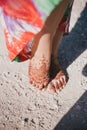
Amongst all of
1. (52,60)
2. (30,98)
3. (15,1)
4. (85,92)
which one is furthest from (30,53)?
(15,1)

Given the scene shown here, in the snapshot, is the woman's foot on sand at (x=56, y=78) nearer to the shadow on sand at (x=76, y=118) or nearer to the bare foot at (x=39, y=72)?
the bare foot at (x=39, y=72)

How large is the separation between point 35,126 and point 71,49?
0.69 metres

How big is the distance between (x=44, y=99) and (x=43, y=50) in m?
0.39

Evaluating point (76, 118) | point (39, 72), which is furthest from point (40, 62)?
point (76, 118)

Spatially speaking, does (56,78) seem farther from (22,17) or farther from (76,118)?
(22,17)

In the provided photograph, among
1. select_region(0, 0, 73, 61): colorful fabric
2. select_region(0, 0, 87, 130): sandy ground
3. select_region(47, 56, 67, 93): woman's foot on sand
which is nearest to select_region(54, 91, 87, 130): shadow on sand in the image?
select_region(0, 0, 87, 130): sandy ground

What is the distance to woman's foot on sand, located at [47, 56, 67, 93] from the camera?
2.04m

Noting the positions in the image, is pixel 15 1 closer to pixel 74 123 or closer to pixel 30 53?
pixel 30 53

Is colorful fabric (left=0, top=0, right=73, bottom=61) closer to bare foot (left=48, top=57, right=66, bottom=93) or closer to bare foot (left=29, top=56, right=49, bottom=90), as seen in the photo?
bare foot (left=29, top=56, right=49, bottom=90)

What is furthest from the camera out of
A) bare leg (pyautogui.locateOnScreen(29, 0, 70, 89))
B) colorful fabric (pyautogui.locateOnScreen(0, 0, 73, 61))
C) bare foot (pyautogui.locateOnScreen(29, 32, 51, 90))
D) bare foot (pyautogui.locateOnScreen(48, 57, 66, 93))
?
bare foot (pyautogui.locateOnScreen(48, 57, 66, 93))

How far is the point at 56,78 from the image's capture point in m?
2.06

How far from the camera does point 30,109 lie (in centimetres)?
195

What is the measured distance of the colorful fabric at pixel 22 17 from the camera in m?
1.40

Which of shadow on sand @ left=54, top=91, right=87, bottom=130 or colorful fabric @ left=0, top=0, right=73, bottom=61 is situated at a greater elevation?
colorful fabric @ left=0, top=0, right=73, bottom=61
